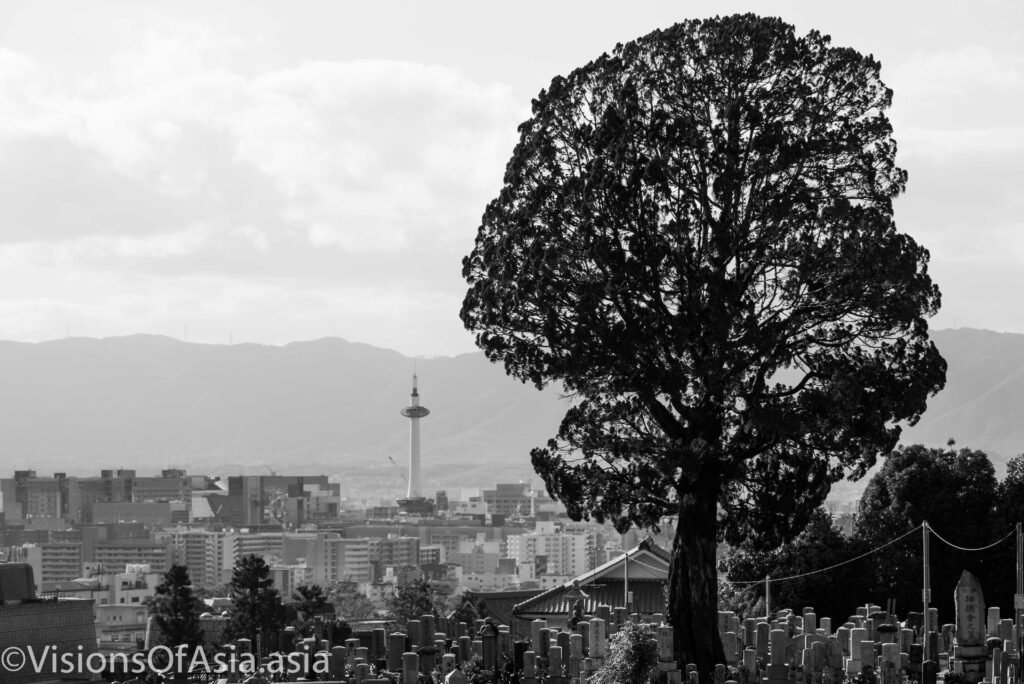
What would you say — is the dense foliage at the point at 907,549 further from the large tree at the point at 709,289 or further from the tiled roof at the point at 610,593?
the large tree at the point at 709,289

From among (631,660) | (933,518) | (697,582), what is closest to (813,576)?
(933,518)

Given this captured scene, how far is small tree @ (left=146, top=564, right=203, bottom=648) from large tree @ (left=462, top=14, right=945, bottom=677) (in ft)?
84.8

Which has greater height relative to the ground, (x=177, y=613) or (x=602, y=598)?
(x=602, y=598)

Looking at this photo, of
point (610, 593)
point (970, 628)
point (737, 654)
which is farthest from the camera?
point (610, 593)

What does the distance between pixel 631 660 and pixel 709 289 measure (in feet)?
17.8

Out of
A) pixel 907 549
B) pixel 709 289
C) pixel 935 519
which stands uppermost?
pixel 709 289

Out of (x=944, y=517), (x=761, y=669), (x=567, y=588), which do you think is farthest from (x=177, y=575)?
(x=761, y=669)

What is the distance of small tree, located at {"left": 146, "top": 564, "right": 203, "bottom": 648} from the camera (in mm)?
54062

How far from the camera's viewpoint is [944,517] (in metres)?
42.3

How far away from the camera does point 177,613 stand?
5838 cm

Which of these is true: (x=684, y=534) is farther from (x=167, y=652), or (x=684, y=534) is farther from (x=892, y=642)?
(x=167, y=652)

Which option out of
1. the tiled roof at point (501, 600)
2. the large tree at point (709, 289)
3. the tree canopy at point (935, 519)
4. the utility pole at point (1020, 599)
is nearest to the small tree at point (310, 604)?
the tiled roof at point (501, 600)

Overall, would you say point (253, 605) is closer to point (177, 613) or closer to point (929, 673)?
point (177, 613)

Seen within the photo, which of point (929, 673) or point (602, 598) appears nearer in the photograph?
point (929, 673)
